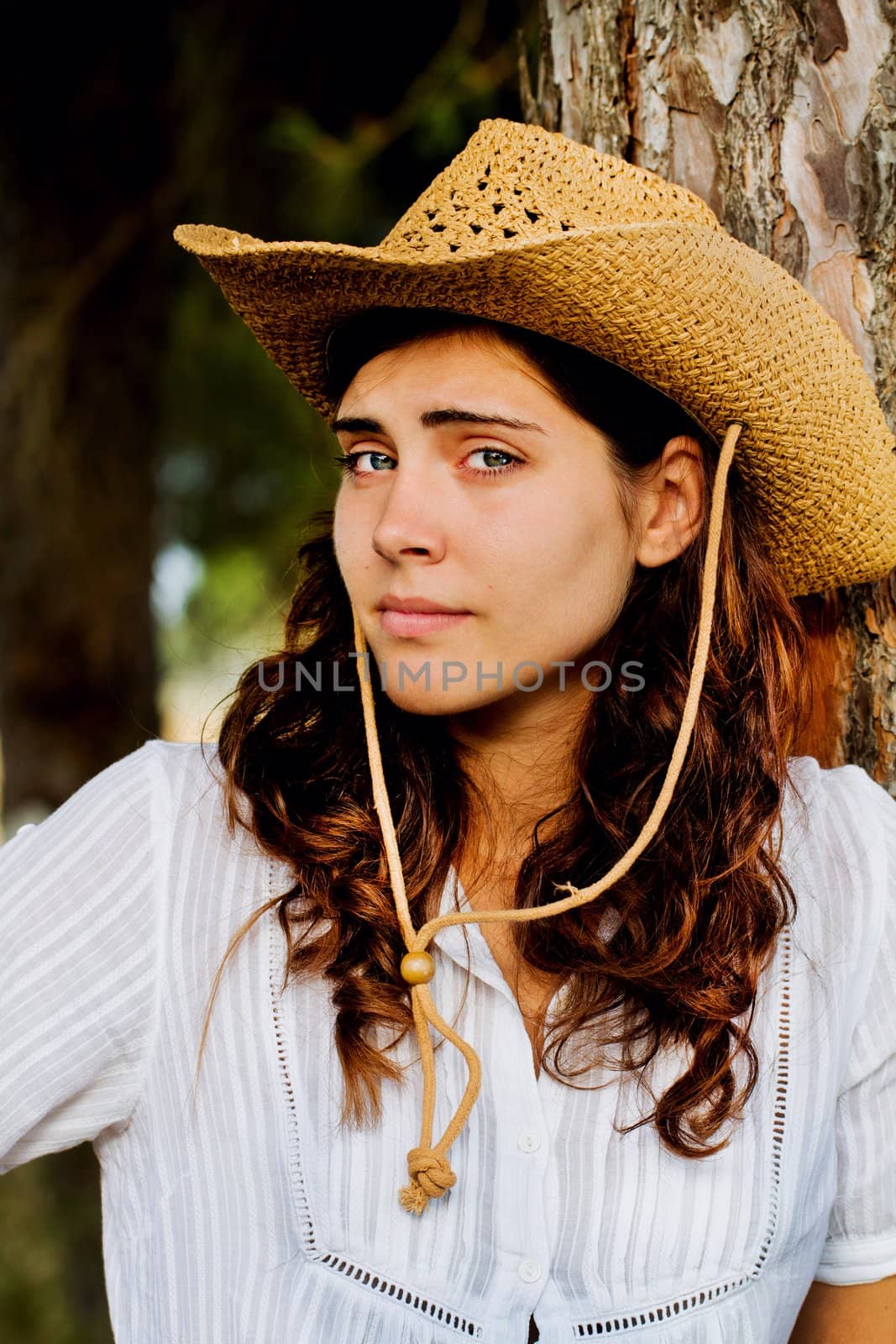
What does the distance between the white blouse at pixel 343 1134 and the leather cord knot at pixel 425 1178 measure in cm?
5

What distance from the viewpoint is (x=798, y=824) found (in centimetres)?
168

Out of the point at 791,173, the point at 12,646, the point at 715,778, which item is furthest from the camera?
the point at 12,646

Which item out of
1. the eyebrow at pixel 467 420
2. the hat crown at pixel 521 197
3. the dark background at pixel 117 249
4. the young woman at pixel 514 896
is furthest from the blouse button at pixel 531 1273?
the dark background at pixel 117 249

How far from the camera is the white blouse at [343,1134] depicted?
4.76 feet

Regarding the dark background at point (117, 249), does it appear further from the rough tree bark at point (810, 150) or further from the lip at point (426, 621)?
the lip at point (426, 621)

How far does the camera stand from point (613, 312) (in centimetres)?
139

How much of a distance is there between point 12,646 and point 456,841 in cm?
267

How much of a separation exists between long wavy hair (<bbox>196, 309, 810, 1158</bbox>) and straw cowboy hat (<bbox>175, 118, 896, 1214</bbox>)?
0.06m

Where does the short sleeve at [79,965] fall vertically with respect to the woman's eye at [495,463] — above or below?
below

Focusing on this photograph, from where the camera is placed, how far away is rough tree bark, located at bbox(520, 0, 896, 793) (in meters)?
1.75

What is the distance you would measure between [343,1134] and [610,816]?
1.72 feet

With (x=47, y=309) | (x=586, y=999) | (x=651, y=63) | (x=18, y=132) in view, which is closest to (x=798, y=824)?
(x=586, y=999)

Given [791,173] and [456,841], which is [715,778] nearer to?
[456,841]

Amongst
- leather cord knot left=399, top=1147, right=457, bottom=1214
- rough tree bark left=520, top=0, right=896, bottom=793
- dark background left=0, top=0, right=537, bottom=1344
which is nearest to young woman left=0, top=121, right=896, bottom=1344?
leather cord knot left=399, top=1147, right=457, bottom=1214
